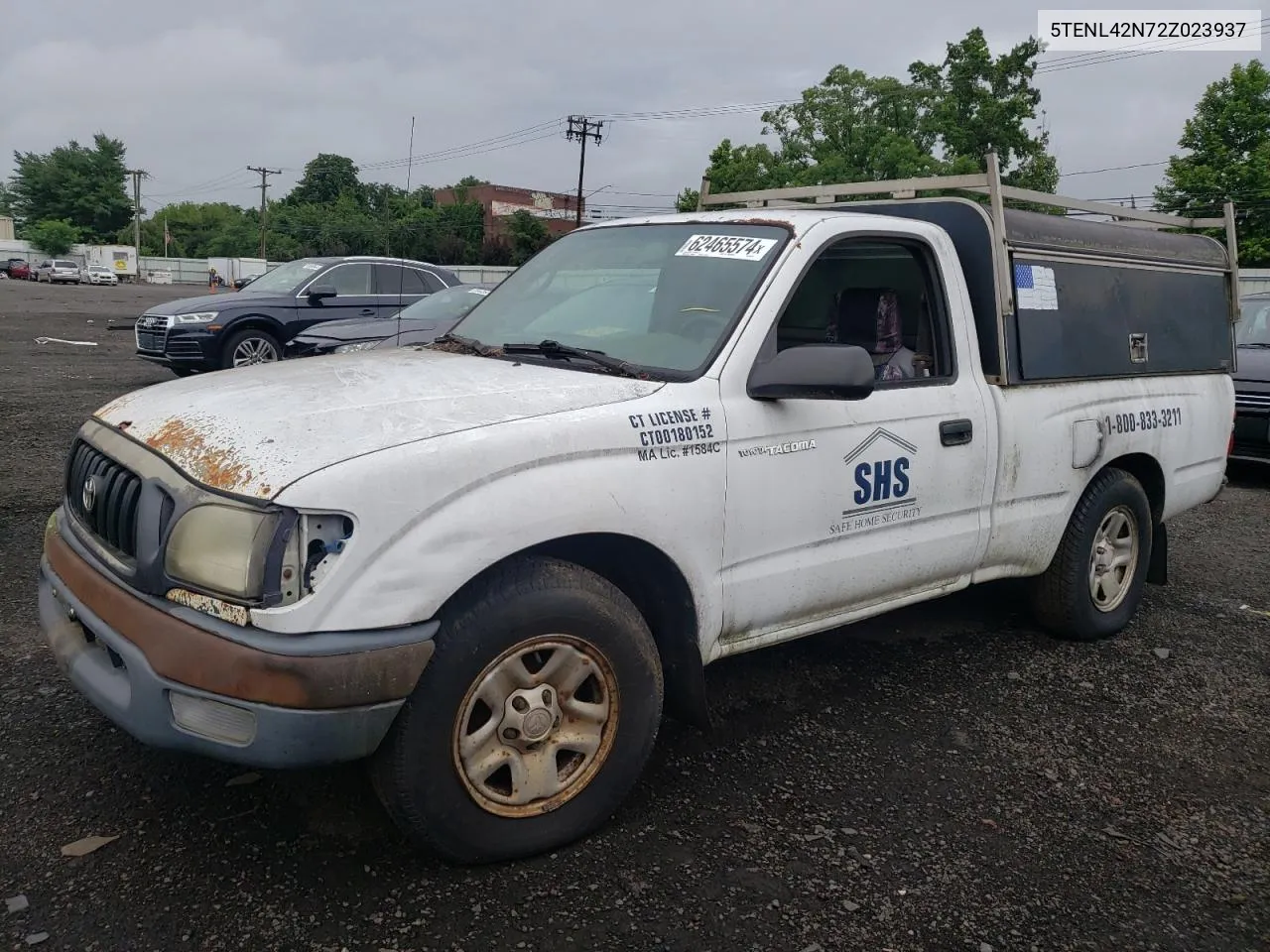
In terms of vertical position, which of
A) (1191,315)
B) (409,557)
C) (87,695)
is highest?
(1191,315)

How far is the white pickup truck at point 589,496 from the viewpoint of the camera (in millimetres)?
2438

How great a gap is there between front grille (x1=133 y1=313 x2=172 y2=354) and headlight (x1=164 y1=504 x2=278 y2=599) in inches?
424

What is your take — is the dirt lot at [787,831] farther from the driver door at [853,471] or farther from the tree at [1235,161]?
the tree at [1235,161]

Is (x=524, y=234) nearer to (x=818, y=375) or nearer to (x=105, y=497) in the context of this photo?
(x=818, y=375)

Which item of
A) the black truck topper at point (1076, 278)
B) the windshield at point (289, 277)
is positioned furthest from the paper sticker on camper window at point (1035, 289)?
the windshield at point (289, 277)

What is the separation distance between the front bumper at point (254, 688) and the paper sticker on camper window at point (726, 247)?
5.68 feet

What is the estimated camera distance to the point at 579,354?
135 inches

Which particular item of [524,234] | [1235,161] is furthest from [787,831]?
[524,234]

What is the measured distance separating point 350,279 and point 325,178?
88.5m

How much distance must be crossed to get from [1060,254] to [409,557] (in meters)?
3.27

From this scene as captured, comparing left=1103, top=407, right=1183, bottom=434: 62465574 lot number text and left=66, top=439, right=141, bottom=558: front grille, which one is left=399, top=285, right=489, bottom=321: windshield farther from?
left=66, top=439, right=141, bottom=558: front grille

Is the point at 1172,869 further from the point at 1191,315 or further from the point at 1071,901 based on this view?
the point at 1191,315

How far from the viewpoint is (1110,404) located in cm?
461

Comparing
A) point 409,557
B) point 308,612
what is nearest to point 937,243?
point 409,557
